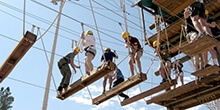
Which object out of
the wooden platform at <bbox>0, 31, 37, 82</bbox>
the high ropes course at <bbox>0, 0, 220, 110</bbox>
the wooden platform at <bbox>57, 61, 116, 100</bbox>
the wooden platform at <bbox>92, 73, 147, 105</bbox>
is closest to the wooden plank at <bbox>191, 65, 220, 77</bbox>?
the high ropes course at <bbox>0, 0, 220, 110</bbox>

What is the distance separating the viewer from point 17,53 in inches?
230

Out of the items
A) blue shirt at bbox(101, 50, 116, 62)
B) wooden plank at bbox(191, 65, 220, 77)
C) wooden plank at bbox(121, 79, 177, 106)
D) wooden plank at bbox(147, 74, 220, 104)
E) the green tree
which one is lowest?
wooden plank at bbox(191, 65, 220, 77)

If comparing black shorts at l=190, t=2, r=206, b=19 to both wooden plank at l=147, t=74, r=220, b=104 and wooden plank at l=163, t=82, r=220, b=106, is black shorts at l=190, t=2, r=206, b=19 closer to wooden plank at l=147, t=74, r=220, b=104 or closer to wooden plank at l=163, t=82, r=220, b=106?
wooden plank at l=147, t=74, r=220, b=104

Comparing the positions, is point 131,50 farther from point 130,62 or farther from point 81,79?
point 81,79

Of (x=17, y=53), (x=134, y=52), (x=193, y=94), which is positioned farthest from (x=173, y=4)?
(x=17, y=53)

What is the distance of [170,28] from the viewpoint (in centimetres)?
808

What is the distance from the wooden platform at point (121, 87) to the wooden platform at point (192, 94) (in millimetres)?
1591

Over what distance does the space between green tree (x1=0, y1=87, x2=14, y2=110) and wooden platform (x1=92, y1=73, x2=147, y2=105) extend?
22906 mm

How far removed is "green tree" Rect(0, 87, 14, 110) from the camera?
2653cm

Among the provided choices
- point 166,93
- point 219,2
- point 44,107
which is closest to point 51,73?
point 44,107

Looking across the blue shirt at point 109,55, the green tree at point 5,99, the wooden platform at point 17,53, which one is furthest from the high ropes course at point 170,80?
the green tree at point 5,99

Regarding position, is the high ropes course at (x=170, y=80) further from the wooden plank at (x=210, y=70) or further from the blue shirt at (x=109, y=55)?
the blue shirt at (x=109, y=55)

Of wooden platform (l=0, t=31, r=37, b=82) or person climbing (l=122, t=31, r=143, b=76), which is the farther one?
person climbing (l=122, t=31, r=143, b=76)

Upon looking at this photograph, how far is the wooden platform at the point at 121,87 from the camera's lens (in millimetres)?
5805
